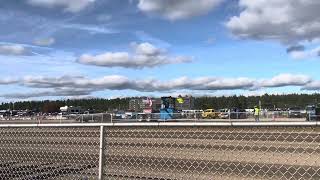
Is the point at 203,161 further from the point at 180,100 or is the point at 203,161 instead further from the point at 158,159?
the point at 180,100

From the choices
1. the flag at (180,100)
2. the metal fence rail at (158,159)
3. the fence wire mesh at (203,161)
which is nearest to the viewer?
the metal fence rail at (158,159)

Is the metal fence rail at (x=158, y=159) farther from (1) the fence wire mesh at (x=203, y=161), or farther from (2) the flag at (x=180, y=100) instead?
(2) the flag at (x=180, y=100)

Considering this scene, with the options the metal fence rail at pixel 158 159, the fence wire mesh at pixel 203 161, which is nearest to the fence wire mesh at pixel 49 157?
the metal fence rail at pixel 158 159

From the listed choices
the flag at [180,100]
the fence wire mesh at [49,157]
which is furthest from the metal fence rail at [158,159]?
the flag at [180,100]

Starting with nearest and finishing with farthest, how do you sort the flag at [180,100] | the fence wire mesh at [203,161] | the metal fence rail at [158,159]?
the metal fence rail at [158,159] → the fence wire mesh at [203,161] → the flag at [180,100]

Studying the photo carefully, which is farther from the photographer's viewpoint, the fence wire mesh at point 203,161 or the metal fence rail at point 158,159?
the fence wire mesh at point 203,161

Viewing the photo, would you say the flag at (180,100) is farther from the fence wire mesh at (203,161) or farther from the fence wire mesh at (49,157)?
the fence wire mesh at (203,161)

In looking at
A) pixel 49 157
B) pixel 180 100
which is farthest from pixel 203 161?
pixel 180 100

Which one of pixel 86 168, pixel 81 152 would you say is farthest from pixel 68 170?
pixel 81 152

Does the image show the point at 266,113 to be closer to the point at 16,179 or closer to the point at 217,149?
the point at 217,149

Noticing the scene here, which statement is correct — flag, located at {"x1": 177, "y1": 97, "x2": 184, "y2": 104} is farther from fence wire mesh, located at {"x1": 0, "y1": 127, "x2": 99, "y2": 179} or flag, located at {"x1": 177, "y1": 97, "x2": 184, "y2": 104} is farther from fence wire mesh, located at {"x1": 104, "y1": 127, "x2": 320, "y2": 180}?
fence wire mesh, located at {"x1": 104, "y1": 127, "x2": 320, "y2": 180}

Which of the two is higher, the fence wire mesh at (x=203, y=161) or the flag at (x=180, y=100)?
the flag at (x=180, y=100)

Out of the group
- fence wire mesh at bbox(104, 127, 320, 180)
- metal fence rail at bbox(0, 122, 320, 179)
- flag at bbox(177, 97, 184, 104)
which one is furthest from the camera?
flag at bbox(177, 97, 184, 104)

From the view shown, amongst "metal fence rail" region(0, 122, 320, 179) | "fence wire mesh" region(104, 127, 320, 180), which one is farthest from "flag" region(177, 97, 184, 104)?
"fence wire mesh" region(104, 127, 320, 180)
